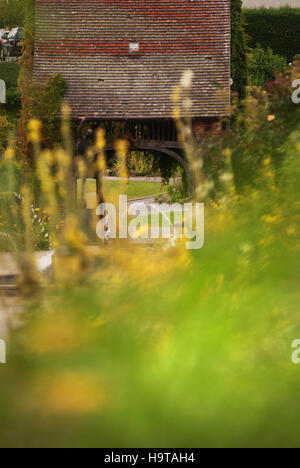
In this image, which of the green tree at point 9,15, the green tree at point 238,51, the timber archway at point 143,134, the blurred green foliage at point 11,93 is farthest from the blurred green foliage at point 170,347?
the green tree at point 9,15

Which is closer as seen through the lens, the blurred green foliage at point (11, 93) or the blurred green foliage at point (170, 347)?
the blurred green foliage at point (170, 347)

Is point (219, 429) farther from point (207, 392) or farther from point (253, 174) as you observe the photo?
point (253, 174)

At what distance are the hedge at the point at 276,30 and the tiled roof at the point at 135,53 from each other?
1278 centimetres

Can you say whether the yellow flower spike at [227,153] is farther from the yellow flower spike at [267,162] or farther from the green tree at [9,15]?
the green tree at [9,15]

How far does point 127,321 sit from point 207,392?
0.63 m

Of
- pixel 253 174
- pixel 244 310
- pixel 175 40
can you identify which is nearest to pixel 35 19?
pixel 175 40

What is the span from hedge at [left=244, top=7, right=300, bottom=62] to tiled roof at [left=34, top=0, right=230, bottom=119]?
12.8 metres

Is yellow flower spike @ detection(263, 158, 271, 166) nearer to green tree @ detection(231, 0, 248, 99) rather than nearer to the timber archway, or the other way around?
the timber archway

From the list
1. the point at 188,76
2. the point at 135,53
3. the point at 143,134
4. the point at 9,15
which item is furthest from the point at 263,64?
the point at 188,76

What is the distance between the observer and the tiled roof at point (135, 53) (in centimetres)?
1468

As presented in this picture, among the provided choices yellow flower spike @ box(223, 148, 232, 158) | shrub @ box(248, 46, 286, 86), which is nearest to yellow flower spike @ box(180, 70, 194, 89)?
yellow flower spike @ box(223, 148, 232, 158)

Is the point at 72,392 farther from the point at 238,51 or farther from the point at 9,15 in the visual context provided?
the point at 9,15

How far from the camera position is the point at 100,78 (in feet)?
49.2
